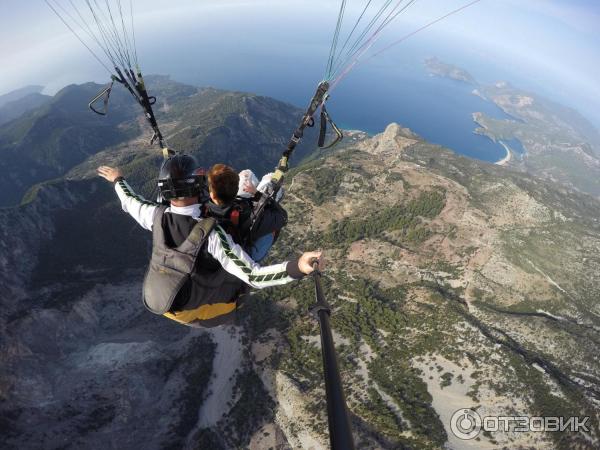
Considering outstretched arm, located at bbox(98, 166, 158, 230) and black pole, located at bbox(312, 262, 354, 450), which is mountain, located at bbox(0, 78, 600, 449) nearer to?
outstretched arm, located at bbox(98, 166, 158, 230)

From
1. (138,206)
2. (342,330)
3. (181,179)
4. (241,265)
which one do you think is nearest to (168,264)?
(241,265)

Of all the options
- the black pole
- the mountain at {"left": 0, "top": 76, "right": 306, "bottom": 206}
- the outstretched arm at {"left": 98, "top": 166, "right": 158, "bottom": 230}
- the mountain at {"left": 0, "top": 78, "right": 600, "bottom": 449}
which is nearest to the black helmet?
the outstretched arm at {"left": 98, "top": 166, "right": 158, "bottom": 230}

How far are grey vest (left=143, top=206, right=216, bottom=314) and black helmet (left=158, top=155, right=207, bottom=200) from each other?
39 cm

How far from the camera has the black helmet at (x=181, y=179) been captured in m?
5.07

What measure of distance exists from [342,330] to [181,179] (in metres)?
41.3

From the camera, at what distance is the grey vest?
188 inches

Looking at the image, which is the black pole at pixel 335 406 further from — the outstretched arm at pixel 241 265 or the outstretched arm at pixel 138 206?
the outstretched arm at pixel 138 206

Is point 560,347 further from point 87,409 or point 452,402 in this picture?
point 87,409

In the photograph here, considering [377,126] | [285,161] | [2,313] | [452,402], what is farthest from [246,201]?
[377,126]

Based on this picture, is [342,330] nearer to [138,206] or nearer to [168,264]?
[138,206]

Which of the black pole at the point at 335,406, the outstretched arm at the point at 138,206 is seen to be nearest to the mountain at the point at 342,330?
the outstretched arm at the point at 138,206

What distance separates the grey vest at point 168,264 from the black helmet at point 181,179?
390 mm

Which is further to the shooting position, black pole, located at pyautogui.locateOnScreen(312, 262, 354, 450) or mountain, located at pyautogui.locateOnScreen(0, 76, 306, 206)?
mountain, located at pyautogui.locateOnScreen(0, 76, 306, 206)

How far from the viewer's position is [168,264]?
504 cm
